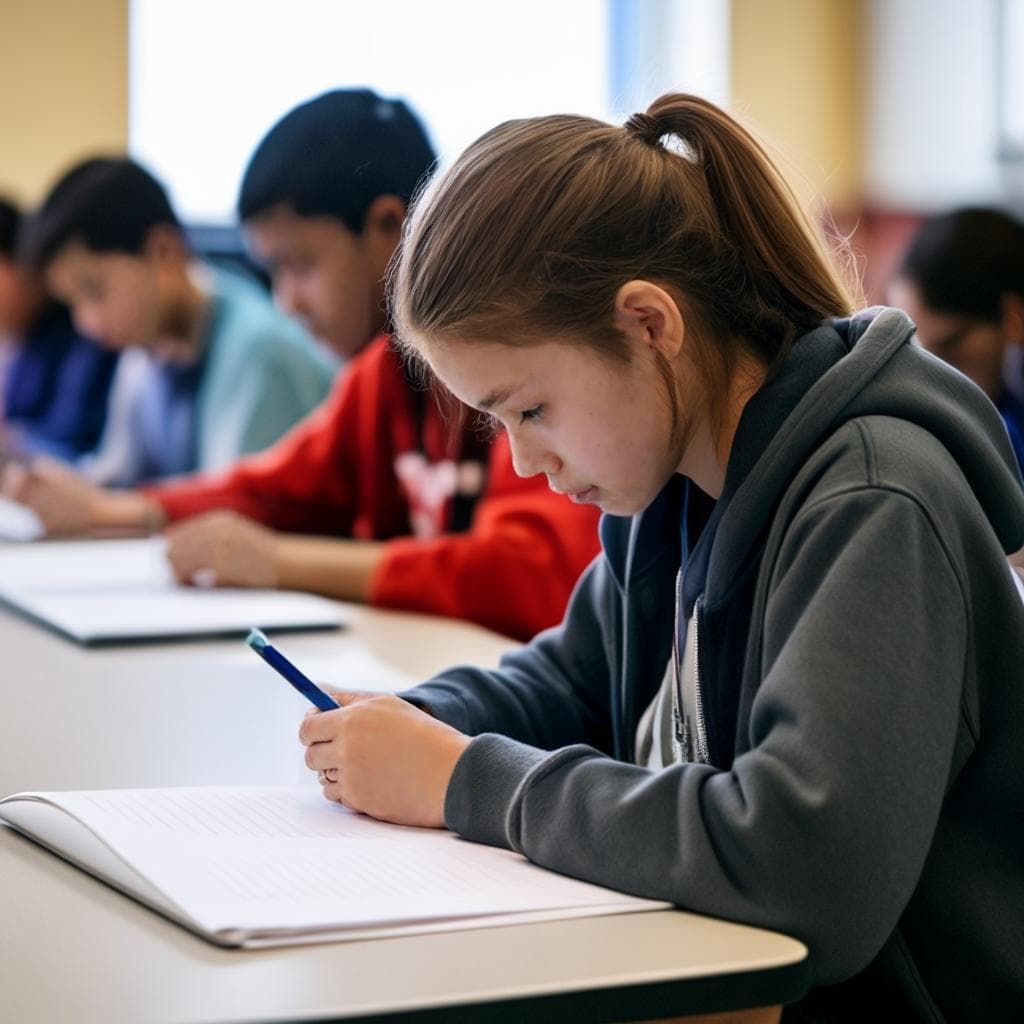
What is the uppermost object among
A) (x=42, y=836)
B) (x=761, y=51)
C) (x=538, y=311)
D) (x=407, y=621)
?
(x=761, y=51)

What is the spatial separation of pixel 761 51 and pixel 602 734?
141 inches

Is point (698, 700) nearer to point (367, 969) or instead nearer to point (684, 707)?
point (684, 707)

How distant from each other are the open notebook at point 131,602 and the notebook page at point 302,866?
2.07 ft

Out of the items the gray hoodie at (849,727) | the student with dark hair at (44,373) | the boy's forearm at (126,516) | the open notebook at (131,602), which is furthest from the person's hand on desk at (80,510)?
the gray hoodie at (849,727)

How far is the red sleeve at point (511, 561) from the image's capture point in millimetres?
1698

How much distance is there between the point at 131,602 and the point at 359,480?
558 millimetres

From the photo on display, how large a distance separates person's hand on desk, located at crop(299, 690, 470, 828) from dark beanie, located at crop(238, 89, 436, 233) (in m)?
0.85

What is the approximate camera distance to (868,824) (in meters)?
0.73

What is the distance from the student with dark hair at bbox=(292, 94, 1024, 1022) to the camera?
743mm

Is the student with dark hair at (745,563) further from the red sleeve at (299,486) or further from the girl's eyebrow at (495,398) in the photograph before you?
the red sleeve at (299,486)

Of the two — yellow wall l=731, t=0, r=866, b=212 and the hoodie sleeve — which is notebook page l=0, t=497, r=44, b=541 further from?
yellow wall l=731, t=0, r=866, b=212

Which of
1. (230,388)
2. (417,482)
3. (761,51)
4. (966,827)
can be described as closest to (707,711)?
(966,827)

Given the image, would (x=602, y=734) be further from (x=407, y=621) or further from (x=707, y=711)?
(x=407, y=621)

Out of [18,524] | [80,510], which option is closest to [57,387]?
[18,524]
